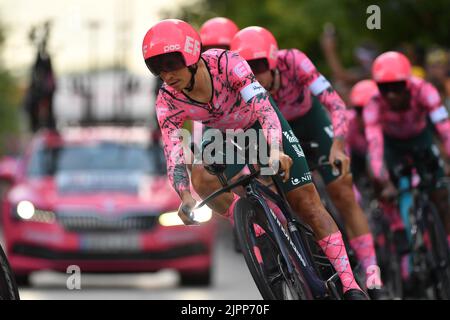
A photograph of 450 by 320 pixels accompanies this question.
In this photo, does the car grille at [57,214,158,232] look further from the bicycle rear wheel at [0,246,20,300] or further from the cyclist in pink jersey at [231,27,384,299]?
the bicycle rear wheel at [0,246,20,300]

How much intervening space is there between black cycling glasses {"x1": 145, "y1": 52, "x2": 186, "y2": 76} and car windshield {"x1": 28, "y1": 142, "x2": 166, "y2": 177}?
876 cm

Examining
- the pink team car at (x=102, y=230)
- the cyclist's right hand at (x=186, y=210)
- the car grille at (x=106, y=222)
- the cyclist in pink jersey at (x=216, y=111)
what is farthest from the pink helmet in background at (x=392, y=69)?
the car grille at (x=106, y=222)

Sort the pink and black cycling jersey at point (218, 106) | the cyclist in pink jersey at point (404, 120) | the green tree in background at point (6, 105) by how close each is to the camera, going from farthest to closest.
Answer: the green tree in background at point (6, 105), the cyclist in pink jersey at point (404, 120), the pink and black cycling jersey at point (218, 106)

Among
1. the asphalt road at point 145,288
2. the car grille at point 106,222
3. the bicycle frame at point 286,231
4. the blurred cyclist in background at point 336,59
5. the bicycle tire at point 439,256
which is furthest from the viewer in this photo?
the blurred cyclist in background at point 336,59

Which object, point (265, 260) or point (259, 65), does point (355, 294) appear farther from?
point (259, 65)

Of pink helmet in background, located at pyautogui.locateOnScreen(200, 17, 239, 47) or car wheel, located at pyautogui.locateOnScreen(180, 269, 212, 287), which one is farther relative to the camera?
car wheel, located at pyautogui.locateOnScreen(180, 269, 212, 287)

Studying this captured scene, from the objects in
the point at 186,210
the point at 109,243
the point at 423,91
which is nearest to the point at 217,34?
the point at 423,91

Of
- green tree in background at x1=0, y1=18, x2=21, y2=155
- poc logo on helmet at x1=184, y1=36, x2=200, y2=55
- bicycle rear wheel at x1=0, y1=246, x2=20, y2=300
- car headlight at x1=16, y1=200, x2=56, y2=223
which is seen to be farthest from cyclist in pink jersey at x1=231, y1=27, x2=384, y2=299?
green tree in background at x1=0, y1=18, x2=21, y2=155

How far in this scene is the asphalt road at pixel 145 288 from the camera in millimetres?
13977

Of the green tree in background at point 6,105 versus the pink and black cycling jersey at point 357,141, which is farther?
the green tree in background at point 6,105

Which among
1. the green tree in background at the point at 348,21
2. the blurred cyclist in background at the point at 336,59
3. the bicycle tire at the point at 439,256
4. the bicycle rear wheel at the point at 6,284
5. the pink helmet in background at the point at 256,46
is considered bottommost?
the bicycle rear wheel at the point at 6,284

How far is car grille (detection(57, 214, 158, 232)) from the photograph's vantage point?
15.2m

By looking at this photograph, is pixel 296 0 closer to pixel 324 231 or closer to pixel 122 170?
pixel 122 170

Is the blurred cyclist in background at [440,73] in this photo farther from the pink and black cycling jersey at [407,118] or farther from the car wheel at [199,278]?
the pink and black cycling jersey at [407,118]
